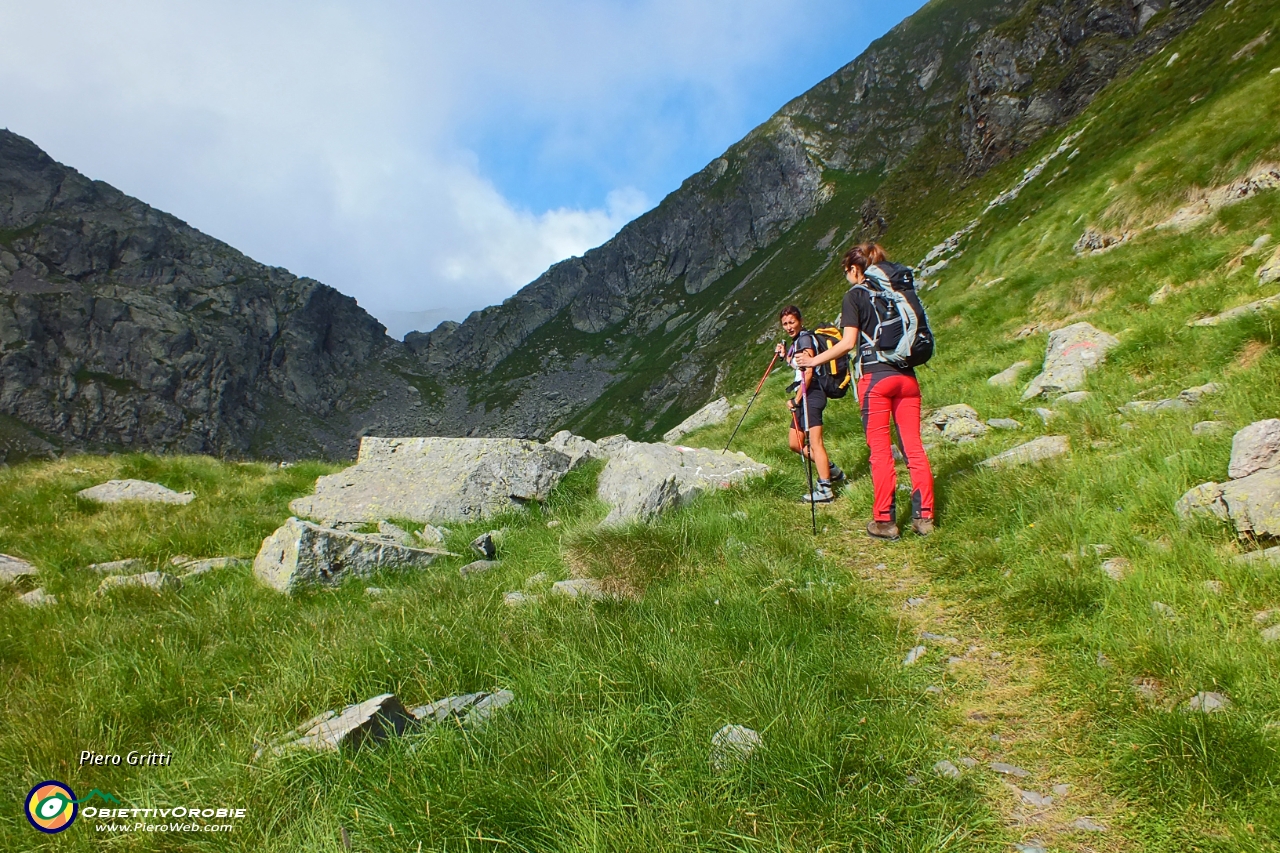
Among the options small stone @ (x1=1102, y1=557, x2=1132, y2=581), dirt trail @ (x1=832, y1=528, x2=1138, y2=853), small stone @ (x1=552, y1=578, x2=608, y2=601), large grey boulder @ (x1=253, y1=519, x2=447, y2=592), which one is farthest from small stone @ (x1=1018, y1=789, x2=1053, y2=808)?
large grey boulder @ (x1=253, y1=519, x2=447, y2=592)

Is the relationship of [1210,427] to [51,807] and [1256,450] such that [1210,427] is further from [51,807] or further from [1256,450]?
[51,807]

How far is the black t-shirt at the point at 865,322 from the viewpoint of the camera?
21.0ft

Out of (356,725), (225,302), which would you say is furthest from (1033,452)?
(225,302)

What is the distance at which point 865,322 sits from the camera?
6477 mm

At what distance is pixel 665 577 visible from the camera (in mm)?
5387

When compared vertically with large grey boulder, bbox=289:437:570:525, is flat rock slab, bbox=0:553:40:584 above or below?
above

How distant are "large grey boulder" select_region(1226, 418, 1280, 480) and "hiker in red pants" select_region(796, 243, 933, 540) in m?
2.28

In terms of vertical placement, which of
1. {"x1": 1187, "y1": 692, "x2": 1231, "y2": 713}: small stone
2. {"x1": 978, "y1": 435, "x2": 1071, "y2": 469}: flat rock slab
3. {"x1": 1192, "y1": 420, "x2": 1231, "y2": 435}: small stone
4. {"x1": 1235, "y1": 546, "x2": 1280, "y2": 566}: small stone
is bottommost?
{"x1": 1187, "y1": 692, "x2": 1231, "y2": 713}: small stone

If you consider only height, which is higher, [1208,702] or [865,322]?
[865,322]

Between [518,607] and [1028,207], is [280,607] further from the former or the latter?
[1028,207]

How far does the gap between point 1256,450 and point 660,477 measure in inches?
218

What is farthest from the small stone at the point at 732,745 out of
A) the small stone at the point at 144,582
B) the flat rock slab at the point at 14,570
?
the flat rock slab at the point at 14,570

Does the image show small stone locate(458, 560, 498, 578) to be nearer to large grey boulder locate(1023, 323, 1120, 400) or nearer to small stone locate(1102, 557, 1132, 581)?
small stone locate(1102, 557, 1132, 581)

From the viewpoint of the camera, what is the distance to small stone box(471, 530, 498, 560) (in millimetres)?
7000
